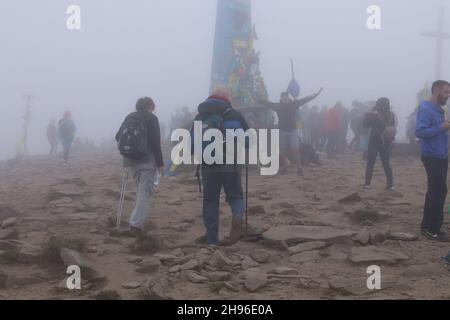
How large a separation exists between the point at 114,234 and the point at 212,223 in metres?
1.58

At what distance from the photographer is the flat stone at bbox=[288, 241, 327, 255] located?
5.78 metres

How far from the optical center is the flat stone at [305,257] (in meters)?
5.51

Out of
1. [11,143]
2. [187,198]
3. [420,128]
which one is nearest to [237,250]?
[420,128]

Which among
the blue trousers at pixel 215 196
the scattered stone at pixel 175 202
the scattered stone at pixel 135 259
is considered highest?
the blue trousers at pixel 215 196

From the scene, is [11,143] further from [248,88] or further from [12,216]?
[12,216]

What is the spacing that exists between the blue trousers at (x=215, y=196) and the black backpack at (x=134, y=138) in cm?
108

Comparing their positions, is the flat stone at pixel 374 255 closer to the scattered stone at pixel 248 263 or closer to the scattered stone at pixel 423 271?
the scattered stone at pixel 423 271

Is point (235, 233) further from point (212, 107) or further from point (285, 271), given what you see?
point (212, 107)

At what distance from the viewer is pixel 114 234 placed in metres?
6.82

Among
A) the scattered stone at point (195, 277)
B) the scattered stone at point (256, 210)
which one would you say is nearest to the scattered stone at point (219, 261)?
the scattered stone at point (195, 277)

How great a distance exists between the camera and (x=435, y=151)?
20.4ft

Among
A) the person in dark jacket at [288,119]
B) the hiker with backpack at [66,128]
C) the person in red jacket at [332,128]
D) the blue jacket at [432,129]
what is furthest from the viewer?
the hiker with backpack at [66,128]

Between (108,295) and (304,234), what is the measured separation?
9.20 ft

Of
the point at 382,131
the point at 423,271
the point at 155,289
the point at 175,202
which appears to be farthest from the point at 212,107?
the point at 382,131
